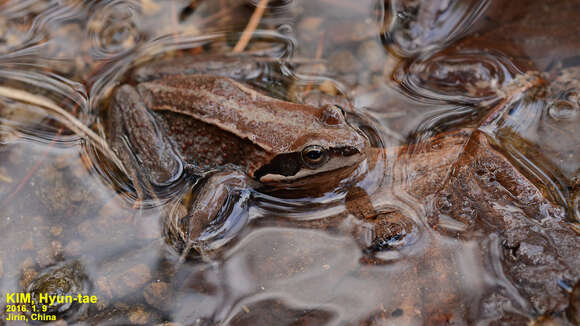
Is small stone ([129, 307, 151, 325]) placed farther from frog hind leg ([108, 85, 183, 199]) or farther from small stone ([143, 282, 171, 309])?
frog hind leg ([108, 85, 183, 199])

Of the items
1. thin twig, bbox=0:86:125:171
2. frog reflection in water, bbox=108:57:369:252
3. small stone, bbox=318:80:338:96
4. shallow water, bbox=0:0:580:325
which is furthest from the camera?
small stone, bbox=318:80:338:96

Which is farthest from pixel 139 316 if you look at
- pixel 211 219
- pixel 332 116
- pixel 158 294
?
pixel 332 116

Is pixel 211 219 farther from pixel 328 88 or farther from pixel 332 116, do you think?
pixel 328 88

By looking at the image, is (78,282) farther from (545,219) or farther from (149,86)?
(545,219)

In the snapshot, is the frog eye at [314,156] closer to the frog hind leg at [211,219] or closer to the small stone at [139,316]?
the frog hind leg at [211,219]

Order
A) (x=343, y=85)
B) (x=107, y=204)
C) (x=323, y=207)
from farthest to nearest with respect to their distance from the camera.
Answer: (x=343, y=85)
(x=107, y=204)
(x=323, y=207)

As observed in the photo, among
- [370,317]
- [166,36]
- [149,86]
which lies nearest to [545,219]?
[370,317]

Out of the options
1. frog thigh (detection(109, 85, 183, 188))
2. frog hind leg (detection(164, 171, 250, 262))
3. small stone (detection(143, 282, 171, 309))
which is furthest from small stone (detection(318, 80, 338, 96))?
small stone (detection(143, 282, 171, 309))
